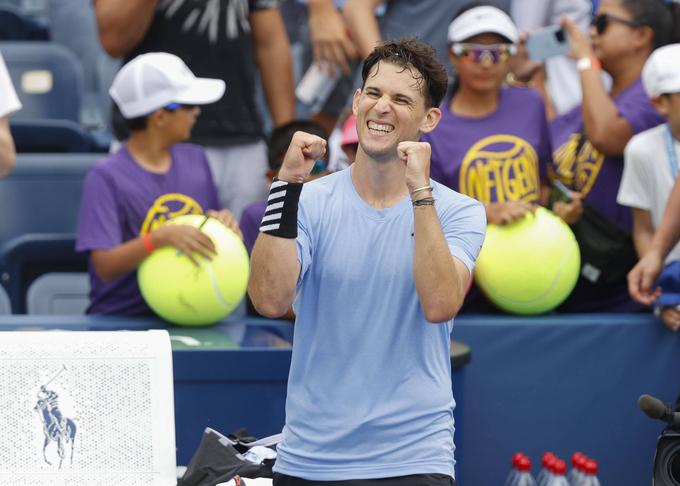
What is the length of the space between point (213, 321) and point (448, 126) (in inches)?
52.7

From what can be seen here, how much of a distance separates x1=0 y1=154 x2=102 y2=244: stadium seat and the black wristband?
12.0 ft

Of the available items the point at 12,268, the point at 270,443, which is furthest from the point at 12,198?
the point at 270,443

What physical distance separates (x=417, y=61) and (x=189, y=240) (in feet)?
6.03

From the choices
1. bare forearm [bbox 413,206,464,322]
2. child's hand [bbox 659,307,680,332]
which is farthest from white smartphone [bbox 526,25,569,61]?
bare forearm [bbox 413,206,464,322]

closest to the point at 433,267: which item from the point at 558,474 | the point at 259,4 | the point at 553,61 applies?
the point at 558,474

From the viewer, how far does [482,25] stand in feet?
18.4

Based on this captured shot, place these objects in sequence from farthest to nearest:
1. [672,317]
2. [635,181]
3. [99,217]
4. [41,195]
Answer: [41,195] → [635,181] → [672,317] → [99,217]

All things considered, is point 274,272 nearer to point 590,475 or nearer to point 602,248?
point 590,475

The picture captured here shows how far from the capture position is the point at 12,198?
21.4ft

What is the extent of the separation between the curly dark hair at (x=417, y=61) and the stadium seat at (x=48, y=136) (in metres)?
4.17

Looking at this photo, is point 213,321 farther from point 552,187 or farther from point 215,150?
point 552,187

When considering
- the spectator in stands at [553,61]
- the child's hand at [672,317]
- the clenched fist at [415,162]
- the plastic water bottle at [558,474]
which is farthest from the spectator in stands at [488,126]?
the clenched fist at [415,162]

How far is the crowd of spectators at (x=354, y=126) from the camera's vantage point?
17.3 feet

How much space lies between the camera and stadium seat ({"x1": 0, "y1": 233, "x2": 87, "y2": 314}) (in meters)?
6.23
